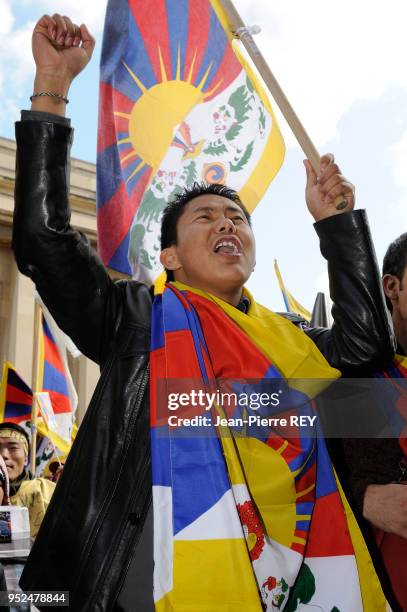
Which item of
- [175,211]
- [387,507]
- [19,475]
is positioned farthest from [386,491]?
[19,475]

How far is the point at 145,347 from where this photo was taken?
6.23 feet

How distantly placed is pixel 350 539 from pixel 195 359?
63cm

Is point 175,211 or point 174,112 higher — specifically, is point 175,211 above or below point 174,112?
below

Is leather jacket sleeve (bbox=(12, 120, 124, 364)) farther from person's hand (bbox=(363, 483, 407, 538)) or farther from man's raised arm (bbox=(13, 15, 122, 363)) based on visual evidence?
person's hand (bbox=(363, 483, 407, 538))

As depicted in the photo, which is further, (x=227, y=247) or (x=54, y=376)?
(x=54, y=376)

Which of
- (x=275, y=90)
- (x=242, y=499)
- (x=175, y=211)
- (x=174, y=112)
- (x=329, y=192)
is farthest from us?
(x=174, y=112)

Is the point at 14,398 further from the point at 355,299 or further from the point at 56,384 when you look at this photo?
the point at 355,299

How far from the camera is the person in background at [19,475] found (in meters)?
5.78

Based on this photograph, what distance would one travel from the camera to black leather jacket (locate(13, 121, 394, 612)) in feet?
5.27

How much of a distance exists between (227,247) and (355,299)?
483 mm

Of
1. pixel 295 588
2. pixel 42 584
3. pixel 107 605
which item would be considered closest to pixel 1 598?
pixel 42 584

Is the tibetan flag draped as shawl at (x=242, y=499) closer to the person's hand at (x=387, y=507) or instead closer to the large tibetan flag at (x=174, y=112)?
the person's hand at (x=387, y=507)

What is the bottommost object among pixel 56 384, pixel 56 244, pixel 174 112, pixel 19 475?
pixel 56 244

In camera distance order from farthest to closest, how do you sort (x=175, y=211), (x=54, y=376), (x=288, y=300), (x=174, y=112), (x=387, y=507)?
(x=54, y=376)
(x=288, y=300)
(x=174, y=112)
(x=175, y=211)
(x=387, y=507)
